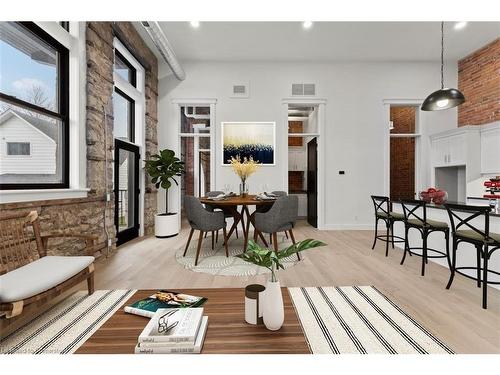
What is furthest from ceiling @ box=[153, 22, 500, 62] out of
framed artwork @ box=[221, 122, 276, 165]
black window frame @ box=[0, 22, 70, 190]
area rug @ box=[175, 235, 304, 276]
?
area rug @ box=[175, 235, 304, 276]

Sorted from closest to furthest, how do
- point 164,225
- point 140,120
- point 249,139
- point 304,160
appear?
point 164,225 → point 140,120 → point 249,139 → point 304,160

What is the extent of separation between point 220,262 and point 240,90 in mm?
4142

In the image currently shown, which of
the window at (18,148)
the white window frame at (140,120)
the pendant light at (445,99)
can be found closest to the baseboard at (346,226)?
the pendant light at (445,99)

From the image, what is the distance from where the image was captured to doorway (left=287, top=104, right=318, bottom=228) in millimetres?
6222

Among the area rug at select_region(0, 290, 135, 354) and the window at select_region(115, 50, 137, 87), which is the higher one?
the window at select_region(115, 50, 137, 87)

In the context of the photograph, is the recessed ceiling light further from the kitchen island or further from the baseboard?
the baseboard

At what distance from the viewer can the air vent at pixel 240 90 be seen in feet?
19.4

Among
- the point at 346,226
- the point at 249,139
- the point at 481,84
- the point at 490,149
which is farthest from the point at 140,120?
the point at 481,84

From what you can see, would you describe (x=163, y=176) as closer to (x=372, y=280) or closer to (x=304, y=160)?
(x=372, y=280)

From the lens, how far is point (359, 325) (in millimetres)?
1920

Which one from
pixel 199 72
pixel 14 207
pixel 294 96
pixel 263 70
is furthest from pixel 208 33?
pixel 14 207

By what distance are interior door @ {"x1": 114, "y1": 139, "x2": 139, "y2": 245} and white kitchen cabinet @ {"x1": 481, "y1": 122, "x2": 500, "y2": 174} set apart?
6.89 metres
